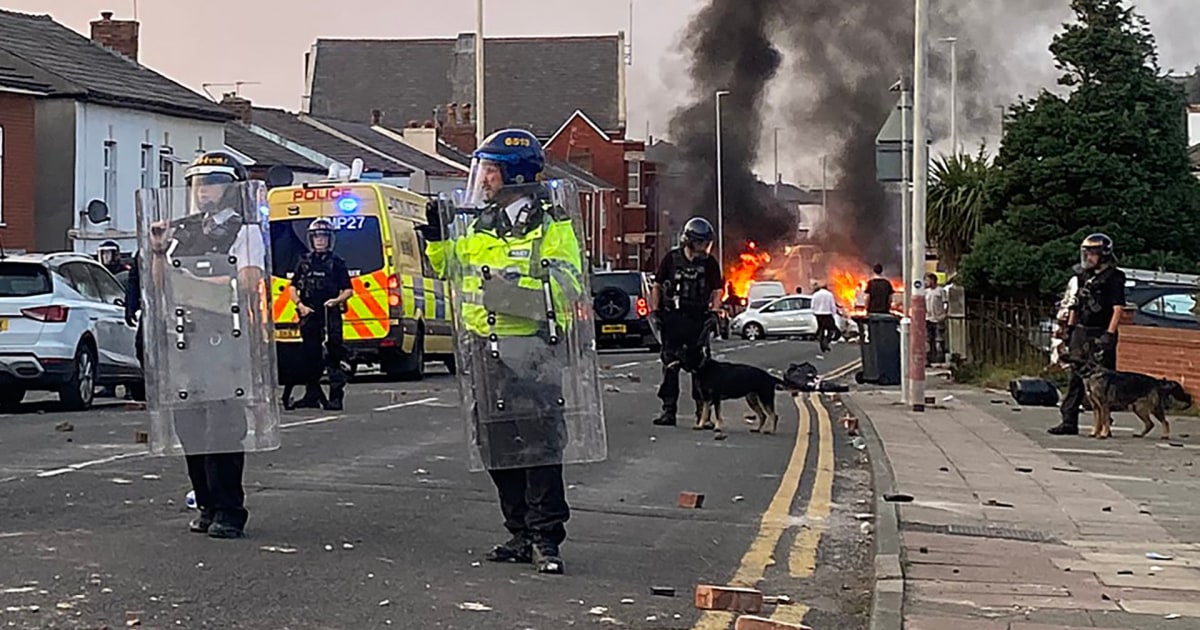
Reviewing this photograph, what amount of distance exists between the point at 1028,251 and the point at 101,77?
→ 21.8 meters

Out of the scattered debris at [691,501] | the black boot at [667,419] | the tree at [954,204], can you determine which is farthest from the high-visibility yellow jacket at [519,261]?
the tree at [954,204]

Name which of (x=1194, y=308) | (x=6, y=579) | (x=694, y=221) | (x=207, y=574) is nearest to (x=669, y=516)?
→ (x=207, y=574)

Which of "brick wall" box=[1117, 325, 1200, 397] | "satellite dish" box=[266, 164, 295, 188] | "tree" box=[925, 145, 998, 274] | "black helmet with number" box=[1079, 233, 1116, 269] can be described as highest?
"tree" box=[925, 145, 998, 274]

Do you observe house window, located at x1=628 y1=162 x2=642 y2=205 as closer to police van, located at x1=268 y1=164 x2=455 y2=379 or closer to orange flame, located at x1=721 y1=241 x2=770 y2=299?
orange flame, located at x1=721 y1=241 x2=770 y2=299

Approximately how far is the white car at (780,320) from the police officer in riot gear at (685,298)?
120 feet

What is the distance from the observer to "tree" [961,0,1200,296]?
25.2m

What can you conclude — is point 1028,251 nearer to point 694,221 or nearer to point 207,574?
point 694,221

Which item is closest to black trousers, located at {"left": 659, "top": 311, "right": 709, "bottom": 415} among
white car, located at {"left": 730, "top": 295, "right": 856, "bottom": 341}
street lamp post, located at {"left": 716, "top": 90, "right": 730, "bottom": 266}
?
white car, located at {"left": 730, "top": 295, "right": 856, "bottom": 341}

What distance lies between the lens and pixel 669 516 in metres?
10.1

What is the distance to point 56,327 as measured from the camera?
56.0ft

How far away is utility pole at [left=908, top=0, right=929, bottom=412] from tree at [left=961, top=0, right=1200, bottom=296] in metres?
6.16

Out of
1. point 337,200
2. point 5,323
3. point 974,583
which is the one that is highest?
point 337,200

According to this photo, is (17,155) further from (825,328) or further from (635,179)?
(635,179)

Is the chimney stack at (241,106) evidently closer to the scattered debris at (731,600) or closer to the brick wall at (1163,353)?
the brick wall at (1163,353)
